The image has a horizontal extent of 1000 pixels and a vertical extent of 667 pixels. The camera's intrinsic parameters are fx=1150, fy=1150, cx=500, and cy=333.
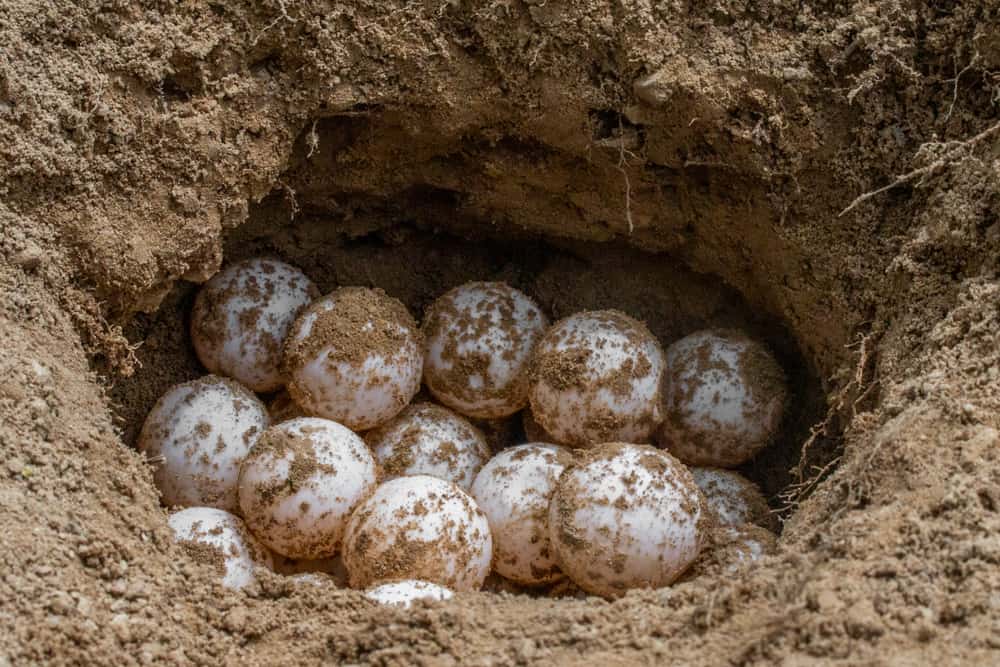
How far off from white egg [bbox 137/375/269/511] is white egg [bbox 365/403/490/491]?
1.10 feet

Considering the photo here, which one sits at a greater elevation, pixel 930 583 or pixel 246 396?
pixel 930 583

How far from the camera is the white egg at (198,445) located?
288cm

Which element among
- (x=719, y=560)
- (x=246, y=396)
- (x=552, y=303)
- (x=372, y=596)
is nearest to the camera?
(x=372, y=596)

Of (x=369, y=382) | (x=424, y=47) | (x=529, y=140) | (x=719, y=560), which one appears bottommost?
(x=719, y=560)

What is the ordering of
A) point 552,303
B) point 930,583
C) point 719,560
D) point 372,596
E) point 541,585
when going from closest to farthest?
point 930,583 < point 372,596 < point 719,560 < point 541,585 < point 552,303

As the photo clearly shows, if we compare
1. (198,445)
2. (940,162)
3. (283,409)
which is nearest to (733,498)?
(940,162)

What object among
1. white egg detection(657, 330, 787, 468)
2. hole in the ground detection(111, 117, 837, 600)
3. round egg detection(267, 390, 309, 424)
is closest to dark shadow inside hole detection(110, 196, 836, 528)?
hole in the ground detection(111, 117, 837, 600)

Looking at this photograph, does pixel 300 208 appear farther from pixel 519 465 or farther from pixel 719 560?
pixel 719 560

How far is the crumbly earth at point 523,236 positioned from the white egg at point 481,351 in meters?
0.31

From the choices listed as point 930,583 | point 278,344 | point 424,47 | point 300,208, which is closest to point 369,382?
point 278,344

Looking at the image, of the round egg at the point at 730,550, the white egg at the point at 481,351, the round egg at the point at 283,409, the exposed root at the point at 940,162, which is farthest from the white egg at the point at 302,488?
the exposed root at the point at 940,162

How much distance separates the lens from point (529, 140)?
311 centimetres

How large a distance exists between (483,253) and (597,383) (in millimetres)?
775

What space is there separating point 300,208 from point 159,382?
62 cm
